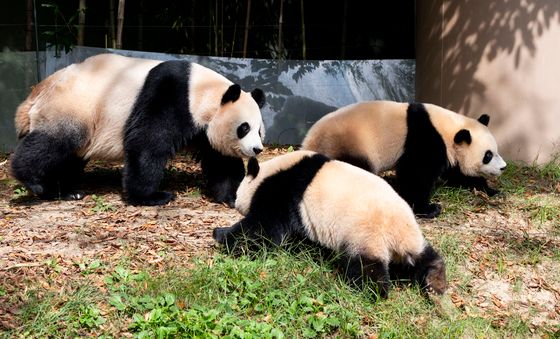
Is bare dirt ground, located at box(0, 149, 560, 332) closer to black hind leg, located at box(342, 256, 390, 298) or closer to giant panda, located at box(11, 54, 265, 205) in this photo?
giant panda, located at box(11, 54, 265, 205)

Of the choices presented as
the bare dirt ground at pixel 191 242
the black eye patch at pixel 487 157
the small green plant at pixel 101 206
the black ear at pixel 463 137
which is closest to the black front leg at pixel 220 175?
the bare dirt ground at pixel 191 242

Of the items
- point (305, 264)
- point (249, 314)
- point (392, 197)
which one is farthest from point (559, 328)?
point (249, 314)

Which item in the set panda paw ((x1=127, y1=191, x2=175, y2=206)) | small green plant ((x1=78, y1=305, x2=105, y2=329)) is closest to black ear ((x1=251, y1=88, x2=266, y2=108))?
panda paw ((x1=127, y1=191, x2=175, y2=206))

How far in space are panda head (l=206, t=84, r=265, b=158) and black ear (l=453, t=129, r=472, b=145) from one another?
2239 millimetres

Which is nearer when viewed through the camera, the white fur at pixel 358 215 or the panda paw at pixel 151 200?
the white fur at pixel 358 215

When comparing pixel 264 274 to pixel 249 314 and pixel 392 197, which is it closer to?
pixel 249 314

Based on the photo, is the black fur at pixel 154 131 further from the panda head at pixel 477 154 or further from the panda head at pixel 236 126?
the panda head at pixel 477 154

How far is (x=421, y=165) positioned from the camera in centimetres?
751

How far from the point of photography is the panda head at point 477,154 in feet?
25.5

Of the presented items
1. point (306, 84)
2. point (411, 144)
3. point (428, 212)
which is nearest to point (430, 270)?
point (428, 212)

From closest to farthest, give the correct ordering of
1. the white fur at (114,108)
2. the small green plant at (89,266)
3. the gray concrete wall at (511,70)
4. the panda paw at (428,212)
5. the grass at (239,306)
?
the grass at (239,306)
the small green plant at (89,266)
the white fur at (114,108)
the panda paw at (428,212)
the gray concrete wall at (511,70)

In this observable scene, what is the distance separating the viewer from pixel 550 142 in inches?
371

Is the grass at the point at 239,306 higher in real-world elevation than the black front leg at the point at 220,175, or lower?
lower

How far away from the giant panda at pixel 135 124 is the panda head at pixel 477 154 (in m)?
2.33
